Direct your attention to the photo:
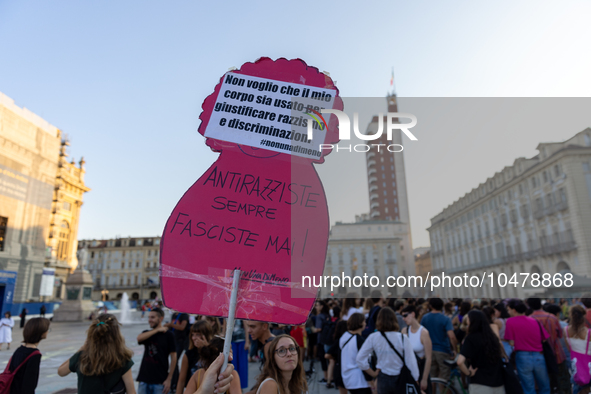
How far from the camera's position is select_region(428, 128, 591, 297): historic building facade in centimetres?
962

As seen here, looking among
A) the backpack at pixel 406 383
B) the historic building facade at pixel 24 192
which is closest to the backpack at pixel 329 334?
the backpack at pixel 406 383

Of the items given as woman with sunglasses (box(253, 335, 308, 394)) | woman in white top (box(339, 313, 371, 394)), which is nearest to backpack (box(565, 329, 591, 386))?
woman in white top (box(339, 313, 371, 394))

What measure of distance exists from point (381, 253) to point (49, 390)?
36656 millimetres

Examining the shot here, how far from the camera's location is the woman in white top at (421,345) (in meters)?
4.55

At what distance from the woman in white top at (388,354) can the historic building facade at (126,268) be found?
8024 cm

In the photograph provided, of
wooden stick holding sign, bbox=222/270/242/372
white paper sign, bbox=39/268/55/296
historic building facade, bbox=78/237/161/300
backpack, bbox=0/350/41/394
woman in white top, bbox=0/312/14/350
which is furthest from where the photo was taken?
historic building facade, bbox=78/237/161/300

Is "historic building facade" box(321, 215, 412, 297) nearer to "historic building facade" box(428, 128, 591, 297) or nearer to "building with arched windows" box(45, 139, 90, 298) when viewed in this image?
"historic building facade" box(428, 128, 591, 297)

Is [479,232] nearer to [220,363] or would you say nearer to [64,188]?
[220,363]

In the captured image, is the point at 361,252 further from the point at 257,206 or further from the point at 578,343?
the point at 257,206

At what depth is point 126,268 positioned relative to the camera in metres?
79.9

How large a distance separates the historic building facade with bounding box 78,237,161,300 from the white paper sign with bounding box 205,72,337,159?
81420 mm

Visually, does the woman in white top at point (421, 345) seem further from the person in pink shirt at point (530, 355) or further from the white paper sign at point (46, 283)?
the white paper sign at point (46, 283)

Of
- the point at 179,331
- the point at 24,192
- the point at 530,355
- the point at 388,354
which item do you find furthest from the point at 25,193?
the point at 530,355

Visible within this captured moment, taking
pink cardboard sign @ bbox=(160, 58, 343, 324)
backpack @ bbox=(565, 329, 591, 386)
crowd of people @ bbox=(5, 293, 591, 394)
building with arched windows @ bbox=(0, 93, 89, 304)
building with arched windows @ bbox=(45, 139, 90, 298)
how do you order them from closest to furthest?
pink cardboard sign @ bbox=(160, 58, 343, 324)
crowd of people @ bbox=(5, 293, 591, 394)
backpack @ bbox=(565, 329, 591, 386)
building with arched windows @ bbox=(0, 93, 89, 304)
building with arched windows @ bbox=(45, 139, 90, 298)
